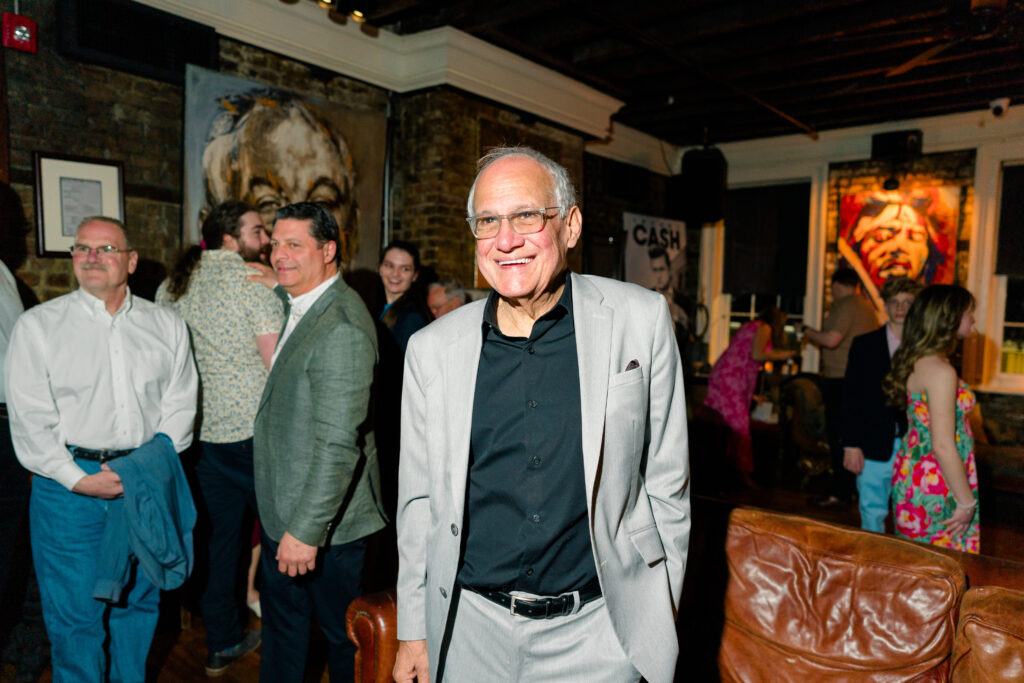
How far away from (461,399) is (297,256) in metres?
1.01

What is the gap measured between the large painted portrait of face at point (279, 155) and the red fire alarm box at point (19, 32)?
0.75 m

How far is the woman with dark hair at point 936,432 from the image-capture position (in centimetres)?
234

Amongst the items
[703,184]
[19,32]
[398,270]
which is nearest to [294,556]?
[398,270]

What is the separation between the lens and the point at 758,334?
4.94m

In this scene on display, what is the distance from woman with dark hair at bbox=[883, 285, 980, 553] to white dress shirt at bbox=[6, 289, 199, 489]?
9.26ft

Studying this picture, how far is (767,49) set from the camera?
188 inches

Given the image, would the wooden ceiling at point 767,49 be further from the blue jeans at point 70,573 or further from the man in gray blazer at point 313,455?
the blue jeans at point 70,573

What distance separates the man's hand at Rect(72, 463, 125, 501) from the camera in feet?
Answer: 7.02

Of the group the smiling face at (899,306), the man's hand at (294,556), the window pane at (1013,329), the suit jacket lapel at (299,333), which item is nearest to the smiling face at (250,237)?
the suit jacket lapel at (299,333)

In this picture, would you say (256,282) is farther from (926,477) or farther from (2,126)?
(926,477)

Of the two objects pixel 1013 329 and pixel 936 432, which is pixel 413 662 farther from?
pixel 1013 329

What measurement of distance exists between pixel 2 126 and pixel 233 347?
174 cm

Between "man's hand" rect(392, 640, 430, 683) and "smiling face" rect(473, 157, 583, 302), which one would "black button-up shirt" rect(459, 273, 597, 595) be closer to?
"smiling face" rect(473, 157, 583, 302)

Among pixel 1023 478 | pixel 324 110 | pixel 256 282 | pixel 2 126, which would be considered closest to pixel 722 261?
pixel 1023 478
